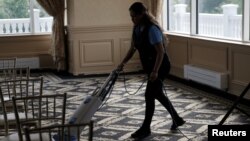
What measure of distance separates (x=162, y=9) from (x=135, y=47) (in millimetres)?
4263

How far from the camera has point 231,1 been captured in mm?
6926

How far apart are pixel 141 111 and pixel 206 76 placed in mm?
1516

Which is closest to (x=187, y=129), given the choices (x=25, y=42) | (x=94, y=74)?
(x=94, y=74)

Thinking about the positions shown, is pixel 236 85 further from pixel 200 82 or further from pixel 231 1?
pixel 231 1

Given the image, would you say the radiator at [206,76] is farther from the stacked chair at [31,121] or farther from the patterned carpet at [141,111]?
the stacked chair at [31,121]

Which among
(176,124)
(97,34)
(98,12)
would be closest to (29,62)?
(97,34)

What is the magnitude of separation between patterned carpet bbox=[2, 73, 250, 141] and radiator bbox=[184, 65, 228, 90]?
187mm

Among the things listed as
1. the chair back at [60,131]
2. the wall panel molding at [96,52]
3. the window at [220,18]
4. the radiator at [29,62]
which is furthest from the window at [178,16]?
the chair back at [60,131]

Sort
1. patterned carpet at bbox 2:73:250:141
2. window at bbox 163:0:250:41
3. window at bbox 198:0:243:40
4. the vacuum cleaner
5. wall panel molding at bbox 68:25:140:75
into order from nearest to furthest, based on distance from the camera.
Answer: the vacuum cleaner → patterned carpet at bbox 2:73:250:141 → window at bbox 163:0:250:41 → window at bbox 198:0:243:40 → wall panel molding at bbox 68:25:140:75

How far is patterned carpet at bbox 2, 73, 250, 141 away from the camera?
197 inches

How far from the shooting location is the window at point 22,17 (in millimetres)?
9367

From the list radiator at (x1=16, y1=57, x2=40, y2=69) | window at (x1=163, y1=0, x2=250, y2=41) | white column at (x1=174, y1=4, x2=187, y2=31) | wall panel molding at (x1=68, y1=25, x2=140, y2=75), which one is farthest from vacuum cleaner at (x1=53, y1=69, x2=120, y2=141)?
radiator at (x1=16, y1=57, x2=40, y2=69)

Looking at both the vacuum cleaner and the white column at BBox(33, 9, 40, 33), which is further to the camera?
the white column at BBox(33, 9, 40, 33)

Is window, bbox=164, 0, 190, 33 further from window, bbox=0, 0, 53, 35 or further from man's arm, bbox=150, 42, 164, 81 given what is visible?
man's arm, bbox=150, 42, 164, 81
